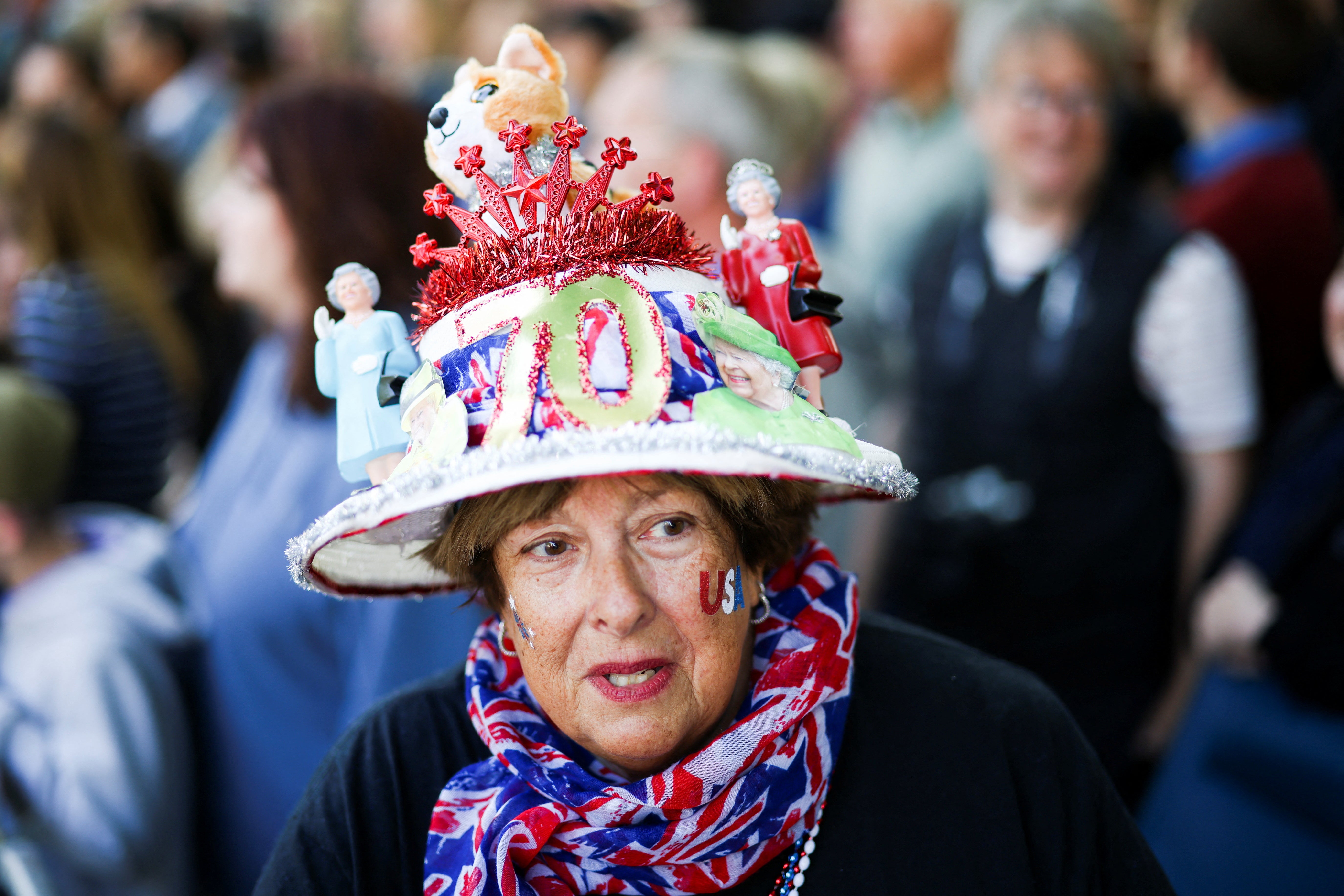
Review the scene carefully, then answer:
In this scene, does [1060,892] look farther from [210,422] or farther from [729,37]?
[729,37]

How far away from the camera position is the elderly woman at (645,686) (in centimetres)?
132

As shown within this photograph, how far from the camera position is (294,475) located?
8.29ft

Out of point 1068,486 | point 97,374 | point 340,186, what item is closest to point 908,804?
point 1068,486

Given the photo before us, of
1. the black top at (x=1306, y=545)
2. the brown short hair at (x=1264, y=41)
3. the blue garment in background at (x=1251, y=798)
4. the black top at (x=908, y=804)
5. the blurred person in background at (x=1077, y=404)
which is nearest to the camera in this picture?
the black top at (x=908, y=804)

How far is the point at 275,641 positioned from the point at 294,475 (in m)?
0.35

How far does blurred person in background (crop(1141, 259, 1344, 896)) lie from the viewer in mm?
2096

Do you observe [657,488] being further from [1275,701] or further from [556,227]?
[1275,701]

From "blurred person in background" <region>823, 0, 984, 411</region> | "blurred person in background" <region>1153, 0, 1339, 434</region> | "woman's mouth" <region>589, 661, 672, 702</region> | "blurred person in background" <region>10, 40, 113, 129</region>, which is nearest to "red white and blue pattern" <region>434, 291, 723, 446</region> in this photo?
"woman's mouth" <region>589, 661, 672, 702</region>

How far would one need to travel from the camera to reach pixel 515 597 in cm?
148

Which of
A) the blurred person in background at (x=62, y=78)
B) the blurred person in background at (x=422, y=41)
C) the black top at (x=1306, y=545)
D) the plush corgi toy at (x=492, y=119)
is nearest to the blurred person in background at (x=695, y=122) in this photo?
the plush corgi toy at (x=492, y=119)

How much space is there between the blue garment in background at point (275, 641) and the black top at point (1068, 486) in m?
1.41

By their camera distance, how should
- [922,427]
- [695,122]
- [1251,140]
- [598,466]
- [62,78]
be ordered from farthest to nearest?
[62,78] < [1251,140] < [922,427] < [695,122] < [598,466]

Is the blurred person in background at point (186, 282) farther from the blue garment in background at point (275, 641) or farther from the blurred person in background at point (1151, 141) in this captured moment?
the blurred person in background at point (1151, 141)

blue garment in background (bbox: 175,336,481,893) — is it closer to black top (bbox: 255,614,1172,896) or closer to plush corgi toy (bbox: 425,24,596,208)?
black top (bbox: 255,614,1172,896)
